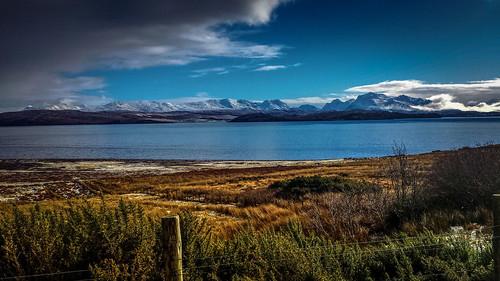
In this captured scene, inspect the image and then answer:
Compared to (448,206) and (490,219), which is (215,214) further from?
(490,219)

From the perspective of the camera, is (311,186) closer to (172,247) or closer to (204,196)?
(204,196)

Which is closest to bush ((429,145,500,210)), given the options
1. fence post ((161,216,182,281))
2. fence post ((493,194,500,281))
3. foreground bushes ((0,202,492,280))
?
foreground bushes ((0,202,492,280))

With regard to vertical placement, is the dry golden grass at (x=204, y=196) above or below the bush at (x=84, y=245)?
below

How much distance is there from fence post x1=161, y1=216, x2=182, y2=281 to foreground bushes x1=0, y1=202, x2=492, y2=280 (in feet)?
3.21

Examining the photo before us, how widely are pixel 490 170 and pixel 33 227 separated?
1300 centimetres

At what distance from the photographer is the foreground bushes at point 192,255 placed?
606cm

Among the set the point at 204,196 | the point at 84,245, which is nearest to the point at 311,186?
the point at 204,196

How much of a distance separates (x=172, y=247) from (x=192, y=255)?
5.47 ft

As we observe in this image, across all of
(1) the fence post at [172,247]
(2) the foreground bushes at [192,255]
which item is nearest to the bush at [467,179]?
(2) the foreground bushes at [192,255]

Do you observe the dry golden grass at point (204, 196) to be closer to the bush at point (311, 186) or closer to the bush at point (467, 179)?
the bush at point (311, 186)

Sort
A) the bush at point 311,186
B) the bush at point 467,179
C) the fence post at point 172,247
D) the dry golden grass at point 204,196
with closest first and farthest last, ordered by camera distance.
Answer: the fence post at point 172,247 < the bush at point 467,179 < the dry golden grass at point 204,196 < the bush at point 311,186

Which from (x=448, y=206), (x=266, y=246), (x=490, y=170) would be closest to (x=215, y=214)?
(x=448, y=206)

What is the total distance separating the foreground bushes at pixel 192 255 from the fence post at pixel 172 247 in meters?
0.98

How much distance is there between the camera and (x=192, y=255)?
6.58m
